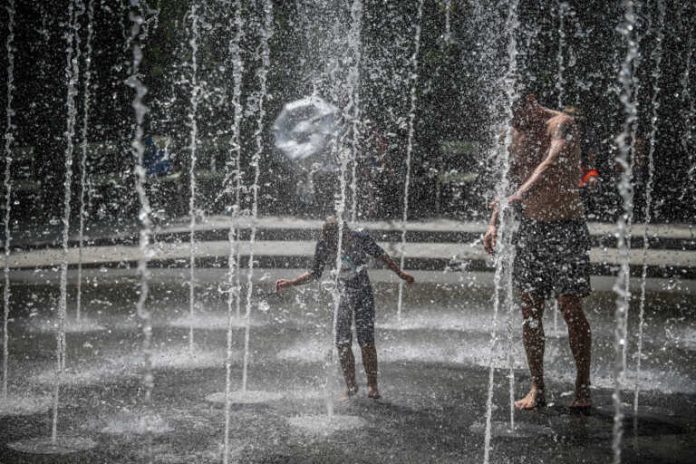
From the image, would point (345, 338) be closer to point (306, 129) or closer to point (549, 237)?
point (549, 237)

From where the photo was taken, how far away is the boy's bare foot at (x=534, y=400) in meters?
4.95

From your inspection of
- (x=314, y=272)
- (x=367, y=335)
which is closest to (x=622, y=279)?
(x=367, y=335)

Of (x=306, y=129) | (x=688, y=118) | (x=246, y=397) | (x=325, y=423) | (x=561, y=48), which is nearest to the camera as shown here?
(x=325, y=423)

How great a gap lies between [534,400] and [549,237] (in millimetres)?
808

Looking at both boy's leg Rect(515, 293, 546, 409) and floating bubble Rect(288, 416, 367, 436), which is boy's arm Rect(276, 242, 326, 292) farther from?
boy's leg Rect(515, 293, 546, 409)

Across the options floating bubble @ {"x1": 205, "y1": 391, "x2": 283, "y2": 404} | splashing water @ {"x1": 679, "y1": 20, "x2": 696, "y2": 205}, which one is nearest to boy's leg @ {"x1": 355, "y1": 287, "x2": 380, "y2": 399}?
floating bubble @ {"x1": 205, "y1": 391, "x2": 283, "y2": 404}

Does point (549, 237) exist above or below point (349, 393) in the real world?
above

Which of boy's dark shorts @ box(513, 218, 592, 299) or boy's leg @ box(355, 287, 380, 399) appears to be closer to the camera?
boy's dark shorts @ box(513, 218, 592, 299)

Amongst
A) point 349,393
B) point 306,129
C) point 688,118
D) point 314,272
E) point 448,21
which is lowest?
point 349,393

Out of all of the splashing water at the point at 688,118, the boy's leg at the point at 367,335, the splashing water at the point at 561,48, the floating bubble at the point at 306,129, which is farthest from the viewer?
the splashing water at the point at 561,48

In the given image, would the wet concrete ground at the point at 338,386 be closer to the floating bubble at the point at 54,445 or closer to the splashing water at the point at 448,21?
the floating bubble at the point at 54,445

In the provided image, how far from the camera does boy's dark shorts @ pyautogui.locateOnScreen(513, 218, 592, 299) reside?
4.85m

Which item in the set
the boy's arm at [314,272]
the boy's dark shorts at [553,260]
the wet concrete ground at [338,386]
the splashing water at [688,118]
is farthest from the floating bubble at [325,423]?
the splashing water at [688,118]

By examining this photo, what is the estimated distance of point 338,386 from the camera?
217 inches
